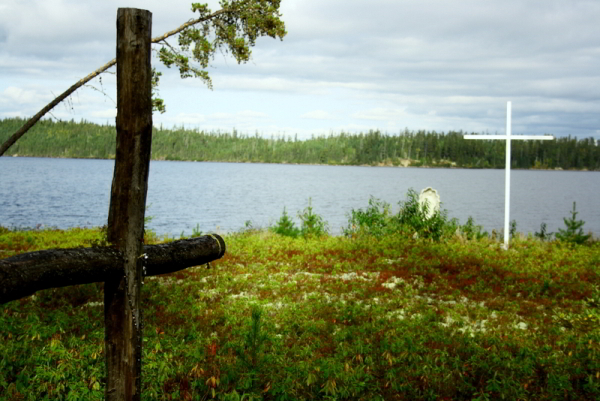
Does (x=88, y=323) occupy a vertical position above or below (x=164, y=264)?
below

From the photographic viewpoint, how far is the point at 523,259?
13.3 m

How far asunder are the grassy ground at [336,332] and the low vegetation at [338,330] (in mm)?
27

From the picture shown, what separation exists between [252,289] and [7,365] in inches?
194

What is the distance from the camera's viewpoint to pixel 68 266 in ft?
10.6

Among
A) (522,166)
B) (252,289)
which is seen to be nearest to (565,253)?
(252,289)

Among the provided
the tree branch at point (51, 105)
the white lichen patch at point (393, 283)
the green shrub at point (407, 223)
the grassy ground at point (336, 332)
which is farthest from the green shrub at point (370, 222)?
the tree branch at point (51, 105)

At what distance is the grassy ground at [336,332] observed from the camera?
17.3ft

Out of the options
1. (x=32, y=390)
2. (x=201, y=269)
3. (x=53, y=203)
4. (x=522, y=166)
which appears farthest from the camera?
(x=522, y=166)

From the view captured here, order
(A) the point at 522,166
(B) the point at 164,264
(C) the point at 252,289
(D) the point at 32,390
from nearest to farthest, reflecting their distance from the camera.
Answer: (B) the point at 164,264
(D) the point at 32,390
(C) the point at 252,289
(A) the point at 522,166

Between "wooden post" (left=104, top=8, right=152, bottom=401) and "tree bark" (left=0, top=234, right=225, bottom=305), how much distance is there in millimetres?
124

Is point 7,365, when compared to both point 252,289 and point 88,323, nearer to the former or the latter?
point 88,323

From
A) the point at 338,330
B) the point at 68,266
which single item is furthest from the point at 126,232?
the point at 338,330

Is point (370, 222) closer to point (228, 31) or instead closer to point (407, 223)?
point (407, 223)

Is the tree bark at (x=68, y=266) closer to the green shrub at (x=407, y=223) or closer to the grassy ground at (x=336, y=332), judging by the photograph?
the grassy ground at (x=336, y=332)
